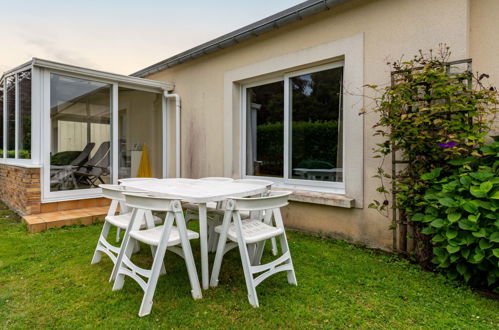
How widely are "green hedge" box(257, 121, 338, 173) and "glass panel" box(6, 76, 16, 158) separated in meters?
5.26

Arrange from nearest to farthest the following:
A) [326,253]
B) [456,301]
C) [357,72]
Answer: [456,301], [326,253], [357,72]

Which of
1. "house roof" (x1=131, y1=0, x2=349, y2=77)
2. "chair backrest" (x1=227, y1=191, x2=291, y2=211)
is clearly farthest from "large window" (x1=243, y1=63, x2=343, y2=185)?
"chair backrest" (x1=227, y1=191, x2=291, y2=211)

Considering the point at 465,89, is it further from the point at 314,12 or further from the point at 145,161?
the point at 145,161

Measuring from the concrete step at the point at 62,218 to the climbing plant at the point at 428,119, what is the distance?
15.7 ft

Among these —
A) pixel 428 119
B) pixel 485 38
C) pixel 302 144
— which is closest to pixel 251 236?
pixel 428 119

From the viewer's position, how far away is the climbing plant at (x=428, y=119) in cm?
299

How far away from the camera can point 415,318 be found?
229cm

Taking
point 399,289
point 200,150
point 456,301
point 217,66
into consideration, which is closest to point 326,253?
point 399,289

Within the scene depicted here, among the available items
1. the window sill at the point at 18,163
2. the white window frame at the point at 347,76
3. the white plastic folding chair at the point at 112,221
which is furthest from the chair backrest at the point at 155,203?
the window sill at the point at 18,163

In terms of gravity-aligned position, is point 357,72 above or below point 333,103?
above

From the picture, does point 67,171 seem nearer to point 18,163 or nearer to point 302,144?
point 18,163

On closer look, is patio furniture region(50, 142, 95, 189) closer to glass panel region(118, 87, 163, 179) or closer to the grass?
glass panel region(118, 87, 163, 179)

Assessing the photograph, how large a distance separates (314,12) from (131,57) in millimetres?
7388

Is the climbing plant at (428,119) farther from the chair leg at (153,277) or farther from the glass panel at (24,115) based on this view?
the glass panel at (24,115)
